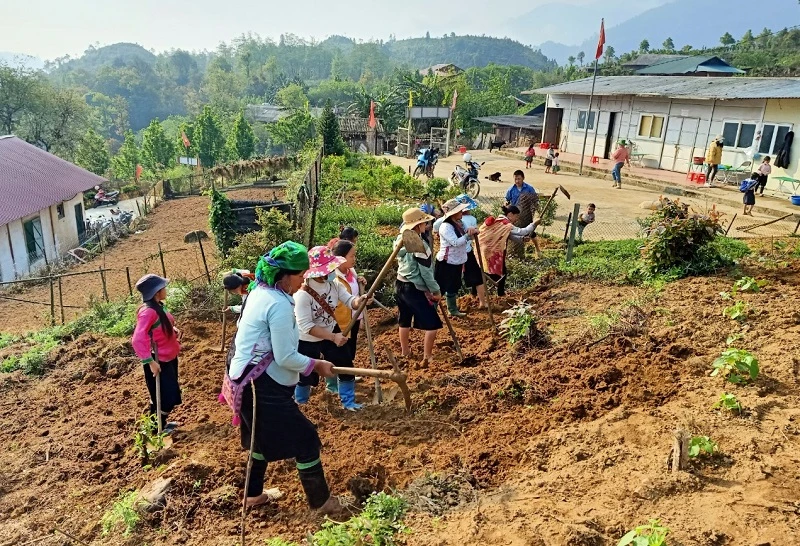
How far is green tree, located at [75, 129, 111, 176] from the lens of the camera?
38438 mm

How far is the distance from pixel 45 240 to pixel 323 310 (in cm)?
1869

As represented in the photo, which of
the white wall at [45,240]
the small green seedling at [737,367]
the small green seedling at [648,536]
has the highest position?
the small green seedling at [737,367]

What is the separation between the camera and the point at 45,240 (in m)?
18.6

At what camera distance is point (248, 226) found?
12.0 metres

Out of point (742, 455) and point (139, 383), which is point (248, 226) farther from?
point (742, 455)

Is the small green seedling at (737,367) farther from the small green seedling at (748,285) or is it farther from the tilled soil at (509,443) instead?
the small green seedling at (748,285)

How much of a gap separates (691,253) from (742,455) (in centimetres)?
414

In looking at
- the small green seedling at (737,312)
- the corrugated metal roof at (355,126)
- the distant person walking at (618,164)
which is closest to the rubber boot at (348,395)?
the small green seedling at (737,312)

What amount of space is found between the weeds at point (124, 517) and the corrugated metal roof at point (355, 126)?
32887mm

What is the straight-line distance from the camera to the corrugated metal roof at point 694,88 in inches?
574

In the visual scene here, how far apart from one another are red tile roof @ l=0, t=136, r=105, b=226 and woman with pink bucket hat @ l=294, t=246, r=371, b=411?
1517 cm

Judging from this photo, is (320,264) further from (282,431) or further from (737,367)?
(737,367)

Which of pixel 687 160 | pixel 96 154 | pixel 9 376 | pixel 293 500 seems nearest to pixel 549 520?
pixel 293 500

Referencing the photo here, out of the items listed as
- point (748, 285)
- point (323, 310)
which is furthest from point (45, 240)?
point (748, 285)
